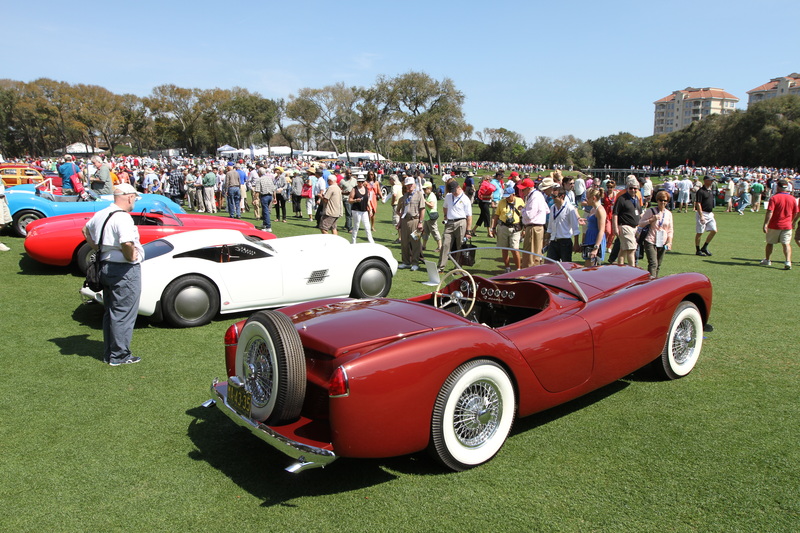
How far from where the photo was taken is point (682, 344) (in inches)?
194

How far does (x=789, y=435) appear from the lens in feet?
12.6

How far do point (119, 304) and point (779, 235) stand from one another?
1215 centimetres

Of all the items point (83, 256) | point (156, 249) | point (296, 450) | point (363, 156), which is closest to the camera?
point (296, 450)

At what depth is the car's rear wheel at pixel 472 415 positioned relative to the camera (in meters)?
3.18

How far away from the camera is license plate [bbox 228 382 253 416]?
338 cm

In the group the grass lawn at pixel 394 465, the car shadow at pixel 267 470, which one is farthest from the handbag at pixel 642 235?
the car shadow at pixel 267 470

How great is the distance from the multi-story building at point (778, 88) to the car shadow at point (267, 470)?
153m

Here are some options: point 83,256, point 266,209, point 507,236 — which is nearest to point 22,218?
point 83,256

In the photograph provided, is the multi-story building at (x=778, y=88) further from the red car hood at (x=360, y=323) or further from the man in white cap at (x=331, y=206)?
the red car hood at (x=360, y=323)

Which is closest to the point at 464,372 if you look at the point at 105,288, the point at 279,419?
the point at 279,419

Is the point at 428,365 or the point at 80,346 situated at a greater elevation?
the point at 428,365

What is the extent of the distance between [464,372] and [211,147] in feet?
299

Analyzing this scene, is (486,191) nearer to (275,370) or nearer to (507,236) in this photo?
(507,236)

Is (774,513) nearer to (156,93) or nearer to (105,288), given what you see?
(105,288)
